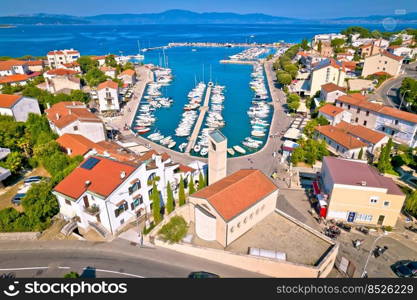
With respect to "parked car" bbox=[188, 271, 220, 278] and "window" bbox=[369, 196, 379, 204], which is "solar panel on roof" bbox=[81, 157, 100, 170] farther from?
"window" bbox=[369, 196, 379, 204]

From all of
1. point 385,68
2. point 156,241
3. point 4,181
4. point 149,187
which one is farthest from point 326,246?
point 385,68

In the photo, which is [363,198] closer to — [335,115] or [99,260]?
[335,115]

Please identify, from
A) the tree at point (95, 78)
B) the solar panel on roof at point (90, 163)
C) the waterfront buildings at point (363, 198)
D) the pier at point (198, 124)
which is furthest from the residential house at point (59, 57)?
the waterfront buildings at point (363, 198)

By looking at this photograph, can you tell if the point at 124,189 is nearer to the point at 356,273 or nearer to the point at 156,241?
the point at 156,241

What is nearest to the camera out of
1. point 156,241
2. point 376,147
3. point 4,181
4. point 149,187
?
point 156,241

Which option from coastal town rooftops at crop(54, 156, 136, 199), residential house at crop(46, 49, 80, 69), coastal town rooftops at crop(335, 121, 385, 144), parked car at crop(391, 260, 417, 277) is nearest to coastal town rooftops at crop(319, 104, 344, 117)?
coastal town rooftops at crop(335, 121, 385, 144)
